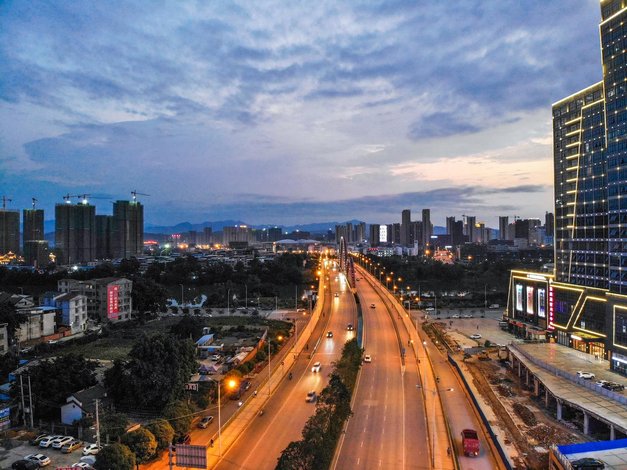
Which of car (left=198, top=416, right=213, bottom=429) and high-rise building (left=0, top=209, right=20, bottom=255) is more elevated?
high-rise building (left=0, top=209, right=20, bottom=255)

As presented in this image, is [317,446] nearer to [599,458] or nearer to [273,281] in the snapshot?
[599,458]

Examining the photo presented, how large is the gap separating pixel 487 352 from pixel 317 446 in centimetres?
2152

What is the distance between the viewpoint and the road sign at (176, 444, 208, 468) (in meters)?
12.1

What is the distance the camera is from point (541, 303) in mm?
35938

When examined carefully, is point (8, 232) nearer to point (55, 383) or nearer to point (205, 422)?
point (55, 383)

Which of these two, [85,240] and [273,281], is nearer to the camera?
[273,281]

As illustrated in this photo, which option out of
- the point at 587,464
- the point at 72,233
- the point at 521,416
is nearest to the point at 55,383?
the point at 587,464

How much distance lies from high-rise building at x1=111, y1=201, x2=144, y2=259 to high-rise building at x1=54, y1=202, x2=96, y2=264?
8134mm

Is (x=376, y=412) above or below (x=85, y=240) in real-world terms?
below

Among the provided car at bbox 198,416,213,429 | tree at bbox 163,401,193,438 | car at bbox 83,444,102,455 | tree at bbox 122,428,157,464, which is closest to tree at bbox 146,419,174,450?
tree at bbox 122,428,157,464

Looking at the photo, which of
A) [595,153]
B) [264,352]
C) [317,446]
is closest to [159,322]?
[264,352]

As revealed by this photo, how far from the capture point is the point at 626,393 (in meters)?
19.9

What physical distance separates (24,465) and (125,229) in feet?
385

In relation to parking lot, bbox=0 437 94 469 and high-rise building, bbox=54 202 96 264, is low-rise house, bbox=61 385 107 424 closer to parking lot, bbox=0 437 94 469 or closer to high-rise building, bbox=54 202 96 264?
parking lot, bbox=0 437 94 469
